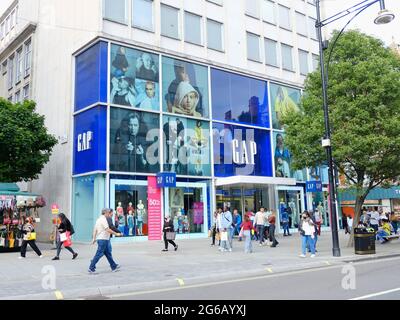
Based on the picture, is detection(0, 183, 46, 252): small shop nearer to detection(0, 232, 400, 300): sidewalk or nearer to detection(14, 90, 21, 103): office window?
detection(0, 232, 400, 300): sidewalk

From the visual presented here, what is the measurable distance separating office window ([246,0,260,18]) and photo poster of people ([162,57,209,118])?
707 centimetres

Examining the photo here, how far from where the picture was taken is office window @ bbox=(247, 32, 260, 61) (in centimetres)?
3076

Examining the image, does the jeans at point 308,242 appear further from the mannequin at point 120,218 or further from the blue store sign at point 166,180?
the mannequin at point 120,218

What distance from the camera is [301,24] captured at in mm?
35281

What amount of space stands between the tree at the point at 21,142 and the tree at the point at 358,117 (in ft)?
46.2

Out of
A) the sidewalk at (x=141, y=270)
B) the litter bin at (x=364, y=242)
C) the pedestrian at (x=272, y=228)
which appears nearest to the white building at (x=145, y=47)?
the pedestrian at (x=272, y=228)

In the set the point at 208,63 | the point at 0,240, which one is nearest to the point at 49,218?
the point at 0,240

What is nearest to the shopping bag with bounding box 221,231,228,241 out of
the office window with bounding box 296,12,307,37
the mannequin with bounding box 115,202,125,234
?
the mannequin with bounding box 115,202,125,234

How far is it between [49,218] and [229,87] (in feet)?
48.1

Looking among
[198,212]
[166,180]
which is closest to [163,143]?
[166,180]

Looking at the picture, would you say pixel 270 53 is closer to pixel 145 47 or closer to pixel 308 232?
pixel 145 47

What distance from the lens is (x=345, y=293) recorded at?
7988 millimetres

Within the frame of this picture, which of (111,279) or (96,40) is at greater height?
(96,40)
